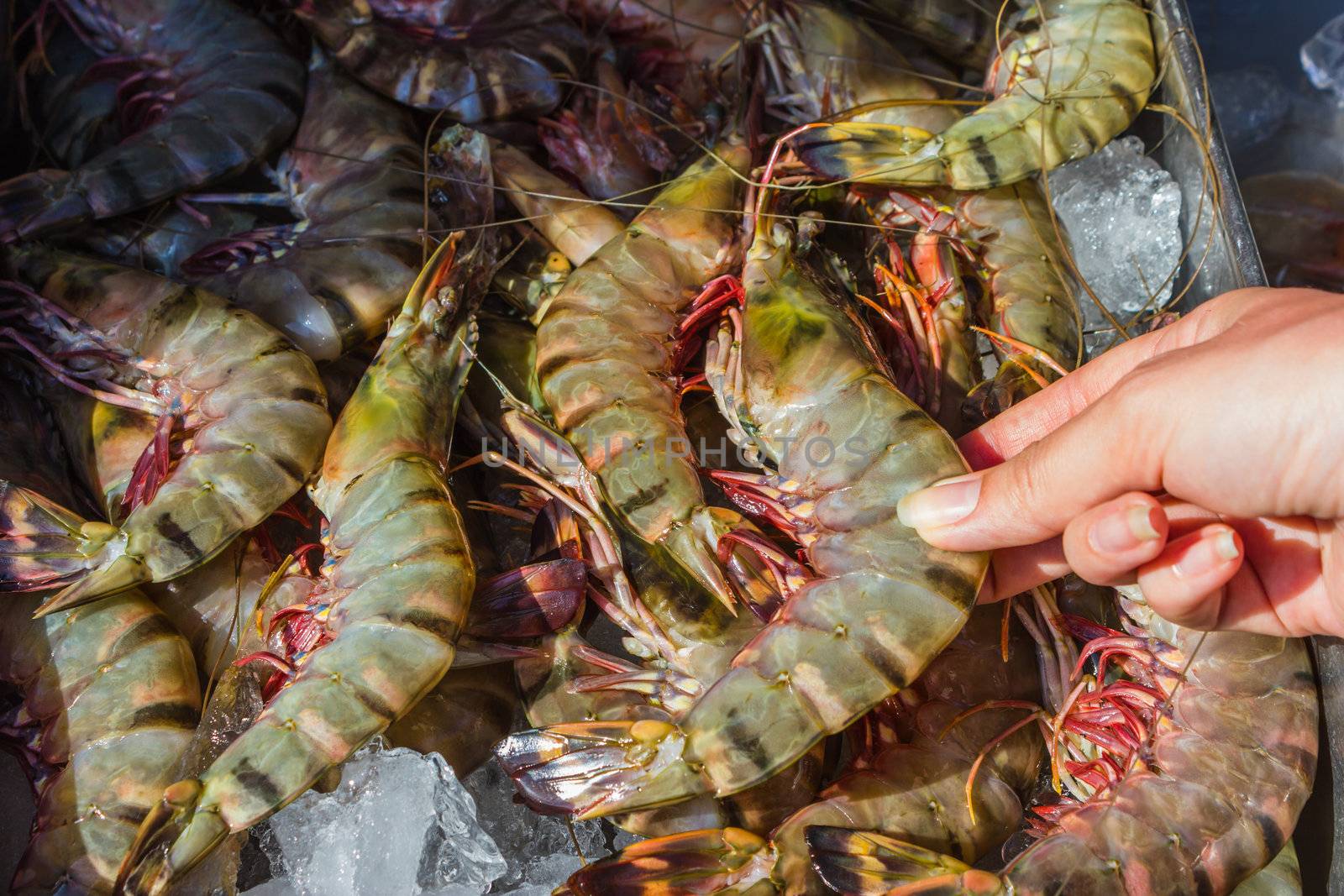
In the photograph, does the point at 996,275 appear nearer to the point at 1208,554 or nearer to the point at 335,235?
the point at 1208,554

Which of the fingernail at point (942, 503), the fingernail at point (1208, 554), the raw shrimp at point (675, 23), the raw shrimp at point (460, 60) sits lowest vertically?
the fingernail at point (942, 503)

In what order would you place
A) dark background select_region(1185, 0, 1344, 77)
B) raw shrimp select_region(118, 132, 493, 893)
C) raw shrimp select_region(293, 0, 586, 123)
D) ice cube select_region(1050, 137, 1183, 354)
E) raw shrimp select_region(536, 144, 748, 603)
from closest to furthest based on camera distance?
raw shrimp select_region(118, 132, 493, 893) < raw shrimp select_region(536, 144, 748, 603) < ice cube select_region(1050, 137, 1183, 354) < raw shrimp select_region(293, 0, 586, 123) < dark background select_region(1185, 0, 1344, 77)

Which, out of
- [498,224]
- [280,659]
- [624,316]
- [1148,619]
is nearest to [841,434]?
[624,316]

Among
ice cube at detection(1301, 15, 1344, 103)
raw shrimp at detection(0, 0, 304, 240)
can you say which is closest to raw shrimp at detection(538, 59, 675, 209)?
raw shrimp at detection(0, 0, 304, 240)

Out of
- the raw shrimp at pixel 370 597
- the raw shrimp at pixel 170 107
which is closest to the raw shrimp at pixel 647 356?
the raw shrimp at pixel 370 597

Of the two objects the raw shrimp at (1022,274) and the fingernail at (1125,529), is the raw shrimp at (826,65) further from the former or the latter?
the fingernail at (1125,529)

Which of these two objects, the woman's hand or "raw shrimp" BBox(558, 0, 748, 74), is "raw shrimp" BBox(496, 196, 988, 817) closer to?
the woman's hand
